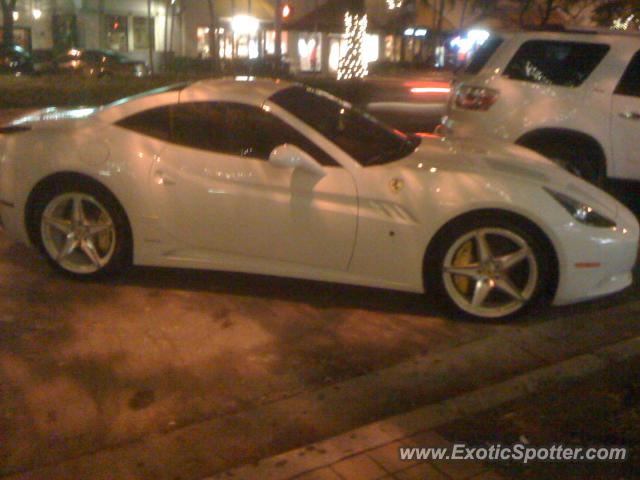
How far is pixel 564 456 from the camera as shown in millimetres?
3998

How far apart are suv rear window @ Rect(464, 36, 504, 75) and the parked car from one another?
22.8 metres

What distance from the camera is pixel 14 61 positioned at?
99.2 ft

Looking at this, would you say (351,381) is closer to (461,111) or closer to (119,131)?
(119,131)

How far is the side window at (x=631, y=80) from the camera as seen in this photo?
815cm

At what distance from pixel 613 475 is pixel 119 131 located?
13.1 feet

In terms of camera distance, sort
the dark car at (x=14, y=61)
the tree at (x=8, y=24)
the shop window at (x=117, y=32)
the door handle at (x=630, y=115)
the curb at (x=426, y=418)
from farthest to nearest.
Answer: the shop window at (x=117, y=32) → the tree at (x=8, y=24) → the dark car at (x=14, y=61) → the door handle at (x=630, y=115) → the curb at (x=426, y=418)

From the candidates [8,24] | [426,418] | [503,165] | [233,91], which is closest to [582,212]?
[503,165]

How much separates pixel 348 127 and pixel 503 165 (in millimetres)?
1123

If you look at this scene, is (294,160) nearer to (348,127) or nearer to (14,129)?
(348,127)

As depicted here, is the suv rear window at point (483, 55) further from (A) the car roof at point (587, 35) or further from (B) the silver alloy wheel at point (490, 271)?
(B) the silver alloy wheel at point (490, 271)

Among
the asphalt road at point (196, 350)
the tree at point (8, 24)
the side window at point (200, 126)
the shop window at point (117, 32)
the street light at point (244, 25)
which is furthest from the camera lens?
the shop window at point (117, 32)

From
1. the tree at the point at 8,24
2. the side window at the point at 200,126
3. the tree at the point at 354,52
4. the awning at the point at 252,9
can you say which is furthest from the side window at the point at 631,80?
the awning at the point at 252,9

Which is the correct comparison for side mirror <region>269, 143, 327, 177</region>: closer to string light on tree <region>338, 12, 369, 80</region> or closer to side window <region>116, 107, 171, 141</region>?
side window <region>116, 107, 171, 141</region>

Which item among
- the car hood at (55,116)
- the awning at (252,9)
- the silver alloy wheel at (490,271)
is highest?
the awning at (252,9)
